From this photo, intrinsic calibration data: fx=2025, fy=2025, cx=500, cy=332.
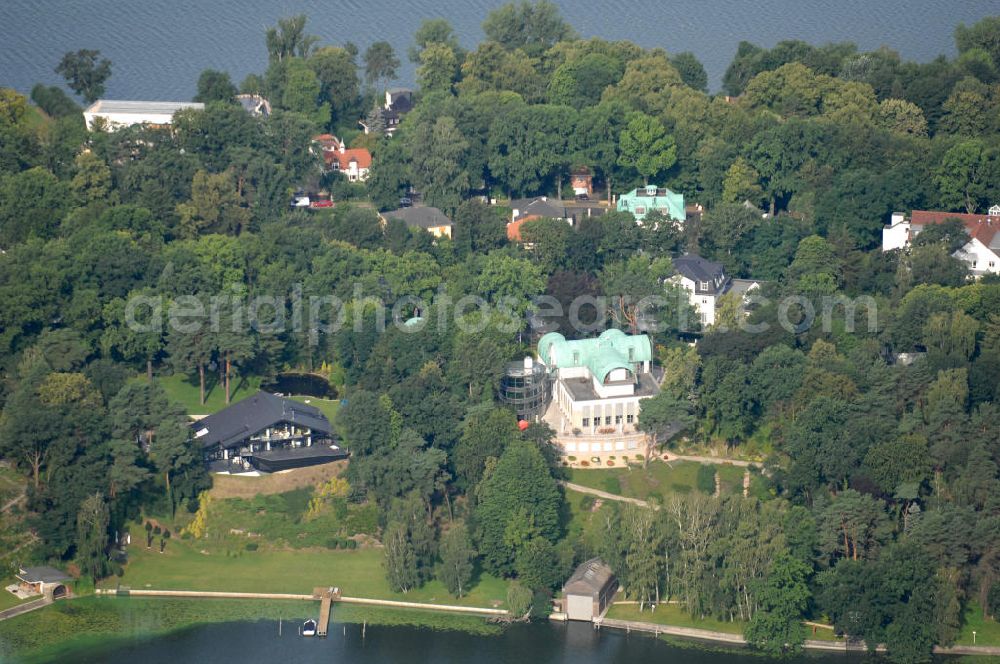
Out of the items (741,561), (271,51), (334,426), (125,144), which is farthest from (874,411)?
(271,51)

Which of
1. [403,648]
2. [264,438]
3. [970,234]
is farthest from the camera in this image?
[970,234]

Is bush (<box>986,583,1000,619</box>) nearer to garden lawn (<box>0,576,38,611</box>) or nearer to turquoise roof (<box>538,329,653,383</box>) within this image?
turquoise roof (<box>538,329,653,383</box>)

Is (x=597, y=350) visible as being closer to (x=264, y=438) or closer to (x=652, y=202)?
(x=264, y=438)

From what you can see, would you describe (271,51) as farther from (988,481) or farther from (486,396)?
(988,481)

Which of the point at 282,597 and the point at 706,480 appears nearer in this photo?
the point at 282,597

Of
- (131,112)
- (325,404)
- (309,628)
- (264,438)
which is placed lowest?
(309,628)

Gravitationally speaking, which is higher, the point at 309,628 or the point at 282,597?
the point at 282,597

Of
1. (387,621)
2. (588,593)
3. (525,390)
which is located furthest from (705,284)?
(387,621)
